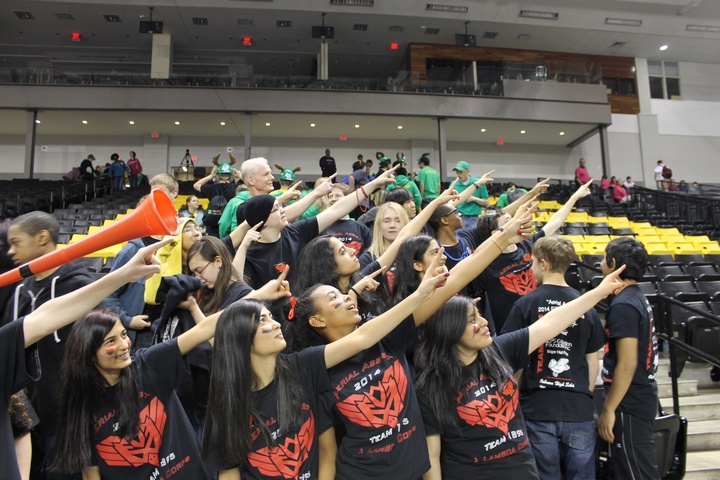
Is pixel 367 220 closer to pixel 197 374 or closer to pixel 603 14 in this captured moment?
pixel 197 374

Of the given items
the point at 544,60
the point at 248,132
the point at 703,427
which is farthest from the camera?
the point at 544,60

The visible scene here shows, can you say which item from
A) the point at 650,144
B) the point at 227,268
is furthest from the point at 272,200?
the point at 650,144

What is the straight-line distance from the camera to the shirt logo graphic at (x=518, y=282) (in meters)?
3.42

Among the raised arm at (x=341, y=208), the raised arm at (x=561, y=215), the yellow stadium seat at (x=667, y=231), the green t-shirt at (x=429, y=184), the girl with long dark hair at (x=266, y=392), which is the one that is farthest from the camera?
the yellow stadium seat at (x=667, y=231)

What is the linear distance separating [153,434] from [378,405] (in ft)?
3.05

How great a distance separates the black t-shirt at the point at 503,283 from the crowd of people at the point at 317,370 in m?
0.46

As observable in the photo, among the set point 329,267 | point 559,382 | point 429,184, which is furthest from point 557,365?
point 429,184

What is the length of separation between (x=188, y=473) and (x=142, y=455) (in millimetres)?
201

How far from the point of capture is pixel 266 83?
52.7 ft

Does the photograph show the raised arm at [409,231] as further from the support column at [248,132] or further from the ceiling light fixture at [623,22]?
the ceiling light fixture at [623,22]

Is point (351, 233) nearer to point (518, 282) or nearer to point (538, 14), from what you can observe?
point (518, 282)

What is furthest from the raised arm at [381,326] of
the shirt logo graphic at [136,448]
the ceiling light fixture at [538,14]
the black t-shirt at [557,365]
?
the ceiling light fixture at [538,14]

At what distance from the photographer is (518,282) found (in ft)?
11.3

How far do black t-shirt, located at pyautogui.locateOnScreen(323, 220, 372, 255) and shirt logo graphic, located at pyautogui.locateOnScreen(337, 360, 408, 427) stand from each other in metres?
1.57
